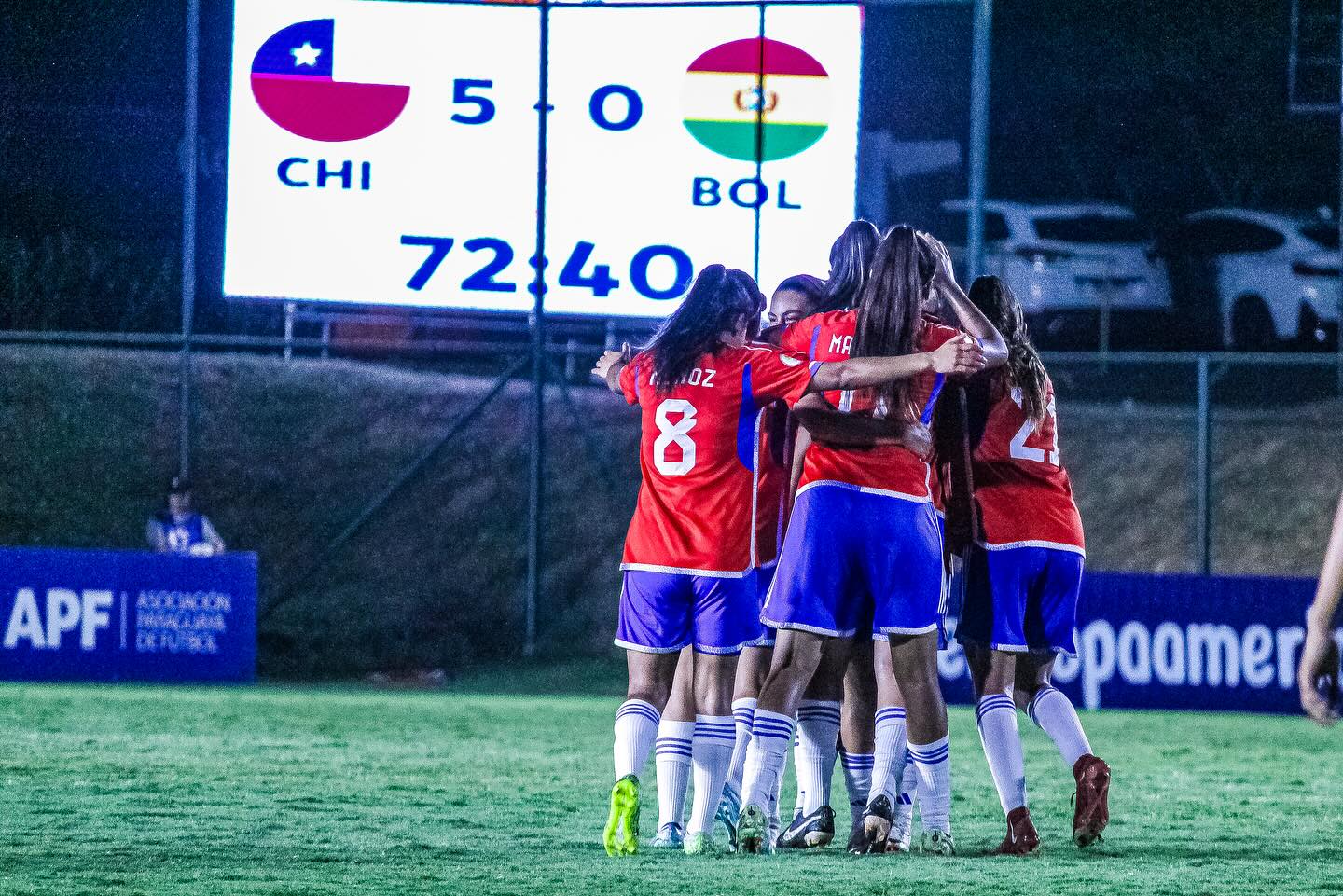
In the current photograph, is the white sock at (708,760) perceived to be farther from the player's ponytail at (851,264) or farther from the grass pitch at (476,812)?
the player's ponytail at (851,264)

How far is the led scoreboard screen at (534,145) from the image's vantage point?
1744 centimetres

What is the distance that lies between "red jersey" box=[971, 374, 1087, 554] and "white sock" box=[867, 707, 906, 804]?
0.71m

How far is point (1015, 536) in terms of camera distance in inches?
275

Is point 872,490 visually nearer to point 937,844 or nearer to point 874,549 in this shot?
point 874,549

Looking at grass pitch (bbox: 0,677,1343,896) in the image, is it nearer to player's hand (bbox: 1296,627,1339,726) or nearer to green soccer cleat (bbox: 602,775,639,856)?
green soccer cleat (bbox: 602,775,639,856)

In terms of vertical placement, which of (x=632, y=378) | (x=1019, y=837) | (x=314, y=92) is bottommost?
(x=1019, y=837)

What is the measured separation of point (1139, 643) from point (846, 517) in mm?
9226

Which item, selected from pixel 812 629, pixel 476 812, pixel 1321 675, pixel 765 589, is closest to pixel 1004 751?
pixel 812 629

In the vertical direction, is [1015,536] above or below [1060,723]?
above

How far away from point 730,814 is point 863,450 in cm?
133

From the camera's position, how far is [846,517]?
6.36 meters

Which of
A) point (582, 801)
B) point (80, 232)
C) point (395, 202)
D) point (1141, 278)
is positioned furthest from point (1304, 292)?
point (582, 801)

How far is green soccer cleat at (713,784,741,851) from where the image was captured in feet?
21.5

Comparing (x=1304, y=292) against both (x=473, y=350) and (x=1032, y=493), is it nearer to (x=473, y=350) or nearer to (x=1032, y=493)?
(x=473, y=350)
